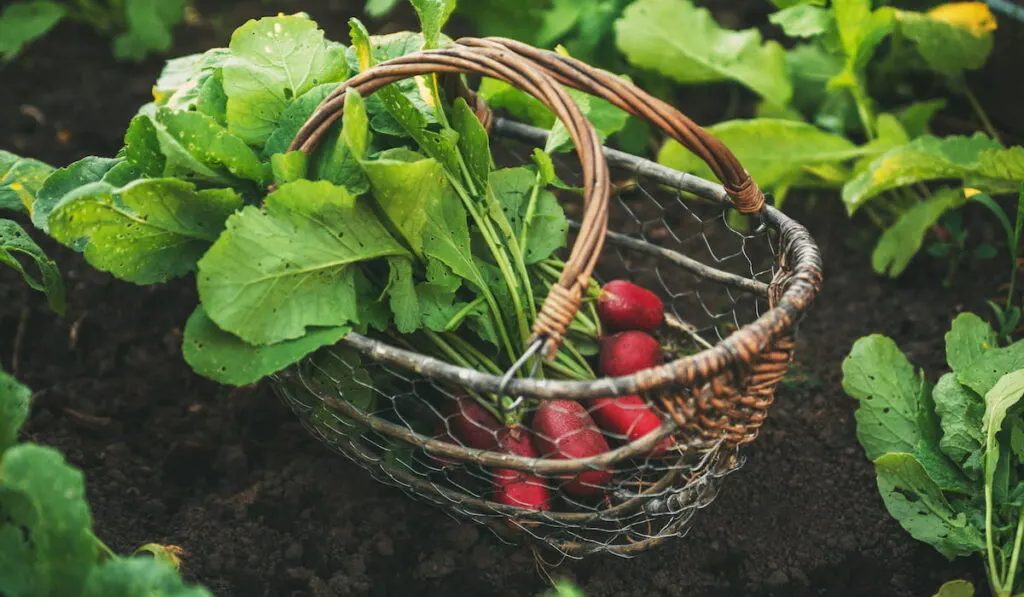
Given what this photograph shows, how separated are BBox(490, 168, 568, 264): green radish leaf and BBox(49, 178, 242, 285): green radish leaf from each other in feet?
1.53

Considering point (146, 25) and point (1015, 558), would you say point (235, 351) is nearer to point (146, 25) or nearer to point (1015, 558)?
point (1015, 558)

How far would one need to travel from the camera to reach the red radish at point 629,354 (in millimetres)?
1662

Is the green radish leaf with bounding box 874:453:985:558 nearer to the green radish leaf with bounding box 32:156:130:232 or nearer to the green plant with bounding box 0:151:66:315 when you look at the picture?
the green radish leaf with bounding box 32:156:130:232

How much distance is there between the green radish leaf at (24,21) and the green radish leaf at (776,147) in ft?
5.94

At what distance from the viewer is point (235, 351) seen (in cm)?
142

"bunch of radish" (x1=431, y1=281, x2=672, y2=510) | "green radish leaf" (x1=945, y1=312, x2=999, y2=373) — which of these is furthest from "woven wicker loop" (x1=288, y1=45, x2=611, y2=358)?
"green radish leaf" (x1=945, y1=312, x2=999, y2=373)

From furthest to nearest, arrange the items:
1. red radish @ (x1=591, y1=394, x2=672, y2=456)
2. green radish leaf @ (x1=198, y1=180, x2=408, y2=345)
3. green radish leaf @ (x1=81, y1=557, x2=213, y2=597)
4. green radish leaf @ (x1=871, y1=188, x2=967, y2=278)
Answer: green radish leaf @ (x1=871, y1=188, x2=967, y2=278), red radish @ (x1=591, y1=394, x2=672, y2=456), green radish leaf @ (x1=198, y1=180, x2=408, y2=345), green radish leaf @ (x1=81, y1=557, x2=213, y2=597)

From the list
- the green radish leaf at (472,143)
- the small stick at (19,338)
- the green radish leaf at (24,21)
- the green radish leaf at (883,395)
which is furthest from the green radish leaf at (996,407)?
the green radish leaf at (24,21)

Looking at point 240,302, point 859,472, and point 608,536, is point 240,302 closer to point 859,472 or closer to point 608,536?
point 608,536

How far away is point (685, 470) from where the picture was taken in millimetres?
1549

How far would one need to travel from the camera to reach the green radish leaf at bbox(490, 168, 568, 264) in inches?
66.8

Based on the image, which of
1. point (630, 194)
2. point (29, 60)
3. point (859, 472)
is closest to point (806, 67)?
point (630, 194)

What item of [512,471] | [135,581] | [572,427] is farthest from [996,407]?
[135,581]

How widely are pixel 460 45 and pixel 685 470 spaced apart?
29.5 inches
